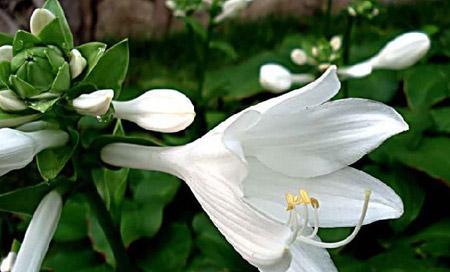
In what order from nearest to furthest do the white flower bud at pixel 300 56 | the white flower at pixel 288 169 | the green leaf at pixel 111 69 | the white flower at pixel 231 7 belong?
the white flower at pixel 288 169 < the green leaf at pixel 111 69 < the white flower bud at pixel 300 56 < the white flower at pixel 231 7

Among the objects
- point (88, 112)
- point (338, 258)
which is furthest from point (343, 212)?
point (338, 258)

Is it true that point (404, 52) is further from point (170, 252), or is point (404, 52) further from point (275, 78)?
point (170, 252)

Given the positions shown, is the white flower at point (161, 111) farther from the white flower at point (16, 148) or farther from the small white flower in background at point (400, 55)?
the small white flower in background at point (400, 55)

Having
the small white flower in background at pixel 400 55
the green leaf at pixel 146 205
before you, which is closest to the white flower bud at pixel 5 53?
the green leaf at pixel 146 205

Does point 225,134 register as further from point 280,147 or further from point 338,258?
point 338,258

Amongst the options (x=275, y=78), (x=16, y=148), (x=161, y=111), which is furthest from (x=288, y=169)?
(x=275, y=78)

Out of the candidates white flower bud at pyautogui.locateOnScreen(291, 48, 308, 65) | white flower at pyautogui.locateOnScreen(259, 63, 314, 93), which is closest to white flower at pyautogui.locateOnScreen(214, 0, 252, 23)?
white flower bud at pyautogui.locateOnScreen(291, 48, 308, 65)
